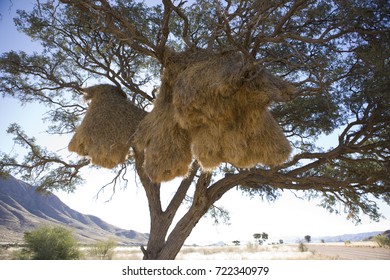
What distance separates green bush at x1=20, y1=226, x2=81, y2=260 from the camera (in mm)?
12781

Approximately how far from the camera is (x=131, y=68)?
8367 millimetres

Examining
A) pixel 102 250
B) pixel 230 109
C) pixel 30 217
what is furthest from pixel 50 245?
pixel 30 217

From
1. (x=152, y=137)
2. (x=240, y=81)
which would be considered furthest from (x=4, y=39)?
(x=240, y=81)

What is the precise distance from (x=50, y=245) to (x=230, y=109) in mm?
11615

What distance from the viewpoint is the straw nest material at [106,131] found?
4633 mm

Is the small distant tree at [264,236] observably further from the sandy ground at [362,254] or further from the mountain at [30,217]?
the mountain at [30,217]

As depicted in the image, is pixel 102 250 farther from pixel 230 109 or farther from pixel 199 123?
pixel 230 109

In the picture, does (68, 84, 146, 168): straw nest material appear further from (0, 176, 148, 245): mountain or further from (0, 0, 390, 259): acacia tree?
(0, 176, 148, 245): mountain

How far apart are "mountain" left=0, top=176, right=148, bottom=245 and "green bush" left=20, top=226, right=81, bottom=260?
8689mm

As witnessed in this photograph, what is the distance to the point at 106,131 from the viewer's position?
4699 mm

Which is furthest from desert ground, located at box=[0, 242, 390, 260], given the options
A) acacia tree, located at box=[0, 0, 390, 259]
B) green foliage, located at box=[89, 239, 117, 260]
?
acacia tree, located at box=[0, 0, 390, 259]

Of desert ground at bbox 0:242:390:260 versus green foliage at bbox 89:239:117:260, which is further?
Answer: green foliage at bbox 89:239:117:260

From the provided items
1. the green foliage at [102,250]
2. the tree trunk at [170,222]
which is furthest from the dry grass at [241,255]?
the tree trunk at [170,222]

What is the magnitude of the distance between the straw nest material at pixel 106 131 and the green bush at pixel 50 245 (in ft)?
30.5
